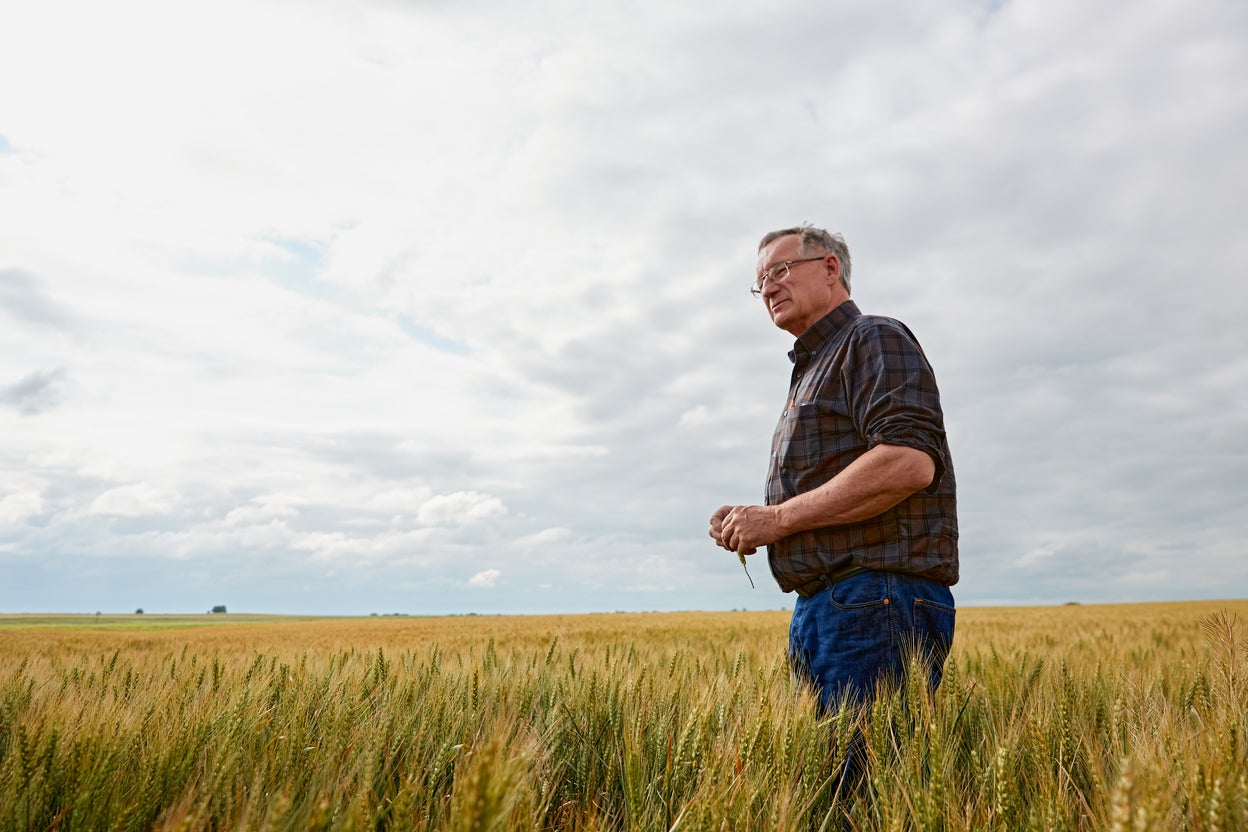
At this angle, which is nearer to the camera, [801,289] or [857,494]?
[857,494]

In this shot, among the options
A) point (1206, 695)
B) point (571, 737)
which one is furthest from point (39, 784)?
point (1206, 695)

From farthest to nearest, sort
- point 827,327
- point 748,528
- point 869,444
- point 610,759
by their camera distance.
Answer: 1. point 827,327
2. point 748,528
3. point 869,444
4. point 610,759

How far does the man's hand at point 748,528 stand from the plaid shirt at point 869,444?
0.10 metres

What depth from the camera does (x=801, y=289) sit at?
112 inches

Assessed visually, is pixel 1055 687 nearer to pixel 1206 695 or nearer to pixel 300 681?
pixel 1206 695

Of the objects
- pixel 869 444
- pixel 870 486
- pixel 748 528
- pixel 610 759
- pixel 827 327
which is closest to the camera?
pixel 610 759

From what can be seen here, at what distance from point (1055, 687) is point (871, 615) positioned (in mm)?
1612

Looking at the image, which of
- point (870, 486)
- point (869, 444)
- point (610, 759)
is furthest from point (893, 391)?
point (610, 759)

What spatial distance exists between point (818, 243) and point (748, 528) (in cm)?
114

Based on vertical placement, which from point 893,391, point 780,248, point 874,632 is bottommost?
point 874,632

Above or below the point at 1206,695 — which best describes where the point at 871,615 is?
above

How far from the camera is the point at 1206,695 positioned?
300 centimetres

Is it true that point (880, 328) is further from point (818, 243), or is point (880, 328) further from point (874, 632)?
point (874, 632)

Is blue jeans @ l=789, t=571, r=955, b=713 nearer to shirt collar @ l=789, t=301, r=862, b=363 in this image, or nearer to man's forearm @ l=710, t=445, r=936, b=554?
man's forearm @ l=710, t=445, r=936, b=554
